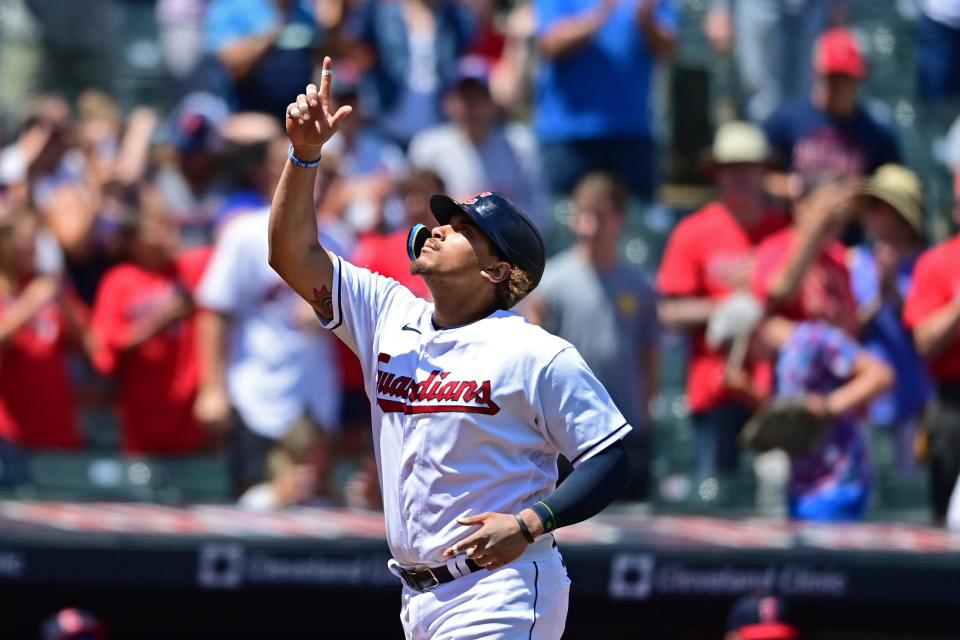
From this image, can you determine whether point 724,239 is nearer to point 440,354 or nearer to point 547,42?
point 547,42

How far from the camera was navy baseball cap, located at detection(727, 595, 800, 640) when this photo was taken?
15.7ft

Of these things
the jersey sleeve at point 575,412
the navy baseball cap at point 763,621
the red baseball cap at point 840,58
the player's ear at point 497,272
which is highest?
the red baseball cap at point 840,58

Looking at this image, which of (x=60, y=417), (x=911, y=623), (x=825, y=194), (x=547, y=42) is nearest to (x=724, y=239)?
(x=825, y=194)

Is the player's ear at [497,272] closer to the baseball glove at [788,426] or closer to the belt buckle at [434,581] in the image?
the belt buckle at [434,581]

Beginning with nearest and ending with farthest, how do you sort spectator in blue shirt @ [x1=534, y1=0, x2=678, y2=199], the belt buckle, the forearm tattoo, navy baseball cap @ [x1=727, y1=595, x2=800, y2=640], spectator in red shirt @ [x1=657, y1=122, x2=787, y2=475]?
the belt buckle < the forearm tattoo < navy baseball cap @ [x1=727, y1=595, x2=800, y2=640] < spectator in red shirt @ [x1=657, y1=122, x2=787, y2=475] < spectator in blue shirt @ [x1=534, y1=0, x2=678, y2=199]

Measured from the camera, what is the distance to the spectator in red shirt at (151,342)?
725 centimetres

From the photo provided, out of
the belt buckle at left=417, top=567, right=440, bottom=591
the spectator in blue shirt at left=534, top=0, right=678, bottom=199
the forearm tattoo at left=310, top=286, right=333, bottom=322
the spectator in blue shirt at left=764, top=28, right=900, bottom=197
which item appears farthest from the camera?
the spectator in blue shirt at left=534, top=0, right=678, bottom=199

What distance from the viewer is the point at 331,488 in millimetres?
7035

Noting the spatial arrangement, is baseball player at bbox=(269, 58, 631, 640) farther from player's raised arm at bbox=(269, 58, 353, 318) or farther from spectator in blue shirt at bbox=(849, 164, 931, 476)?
spectator in blue shirt at bbox=(849, 164, 931, 476)

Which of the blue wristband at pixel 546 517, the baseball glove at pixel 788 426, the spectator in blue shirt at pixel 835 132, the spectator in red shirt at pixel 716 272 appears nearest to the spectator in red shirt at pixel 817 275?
the spectator in red shirt at pixel 716 272

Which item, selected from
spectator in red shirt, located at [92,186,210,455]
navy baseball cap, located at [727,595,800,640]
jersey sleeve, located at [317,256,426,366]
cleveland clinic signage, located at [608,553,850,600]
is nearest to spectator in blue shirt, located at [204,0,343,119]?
spectator in red shirt, located at [92,186,210,455]

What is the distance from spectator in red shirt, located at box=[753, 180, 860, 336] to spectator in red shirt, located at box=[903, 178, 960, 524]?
256 millimetres

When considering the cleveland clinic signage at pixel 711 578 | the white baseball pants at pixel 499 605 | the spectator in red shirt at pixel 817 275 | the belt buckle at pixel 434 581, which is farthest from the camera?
the spectator in red shirt at pixel 817 275

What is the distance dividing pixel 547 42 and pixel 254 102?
1.37 meters
